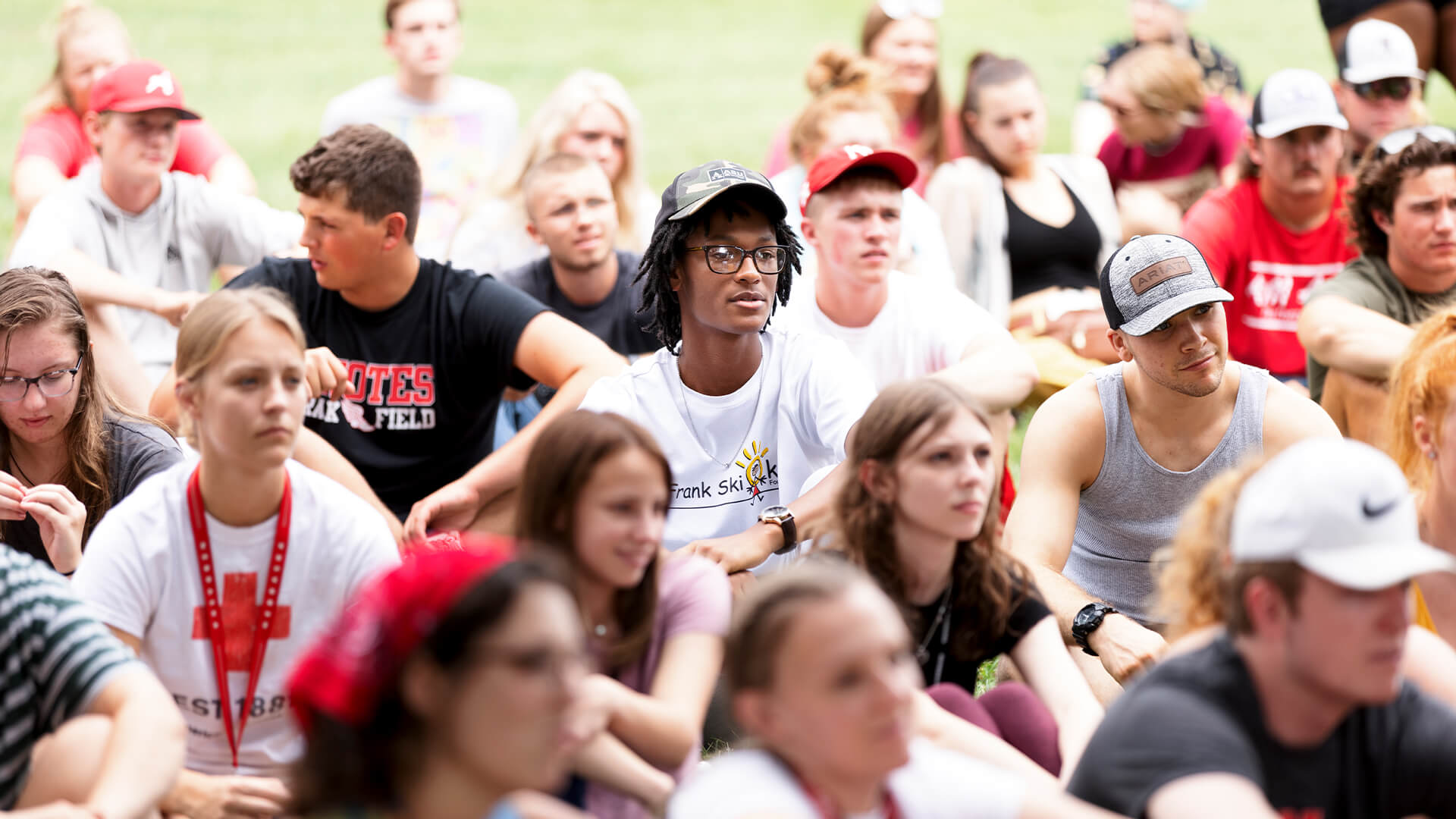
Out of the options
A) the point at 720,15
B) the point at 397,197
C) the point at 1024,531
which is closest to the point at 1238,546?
the point at 1024,531

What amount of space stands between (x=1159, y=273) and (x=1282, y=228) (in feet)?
6.74

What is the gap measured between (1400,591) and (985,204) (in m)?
4.33

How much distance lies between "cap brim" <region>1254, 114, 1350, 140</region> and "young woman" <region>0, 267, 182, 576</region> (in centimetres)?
399

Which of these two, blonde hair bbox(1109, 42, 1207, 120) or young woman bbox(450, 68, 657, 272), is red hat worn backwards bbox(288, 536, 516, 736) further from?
blonde hair bbox(1109, 42, 1207, 120)

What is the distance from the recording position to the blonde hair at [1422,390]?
10.8 feet

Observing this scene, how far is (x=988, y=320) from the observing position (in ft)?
15.8

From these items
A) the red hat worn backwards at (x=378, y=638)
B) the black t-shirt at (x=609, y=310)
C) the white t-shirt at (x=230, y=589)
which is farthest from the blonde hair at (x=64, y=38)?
the red hat worn backwards at (x=378, y=638)

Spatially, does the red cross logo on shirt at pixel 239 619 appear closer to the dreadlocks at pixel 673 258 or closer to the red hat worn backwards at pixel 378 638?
the red hat worn backwards at pixel 378 638

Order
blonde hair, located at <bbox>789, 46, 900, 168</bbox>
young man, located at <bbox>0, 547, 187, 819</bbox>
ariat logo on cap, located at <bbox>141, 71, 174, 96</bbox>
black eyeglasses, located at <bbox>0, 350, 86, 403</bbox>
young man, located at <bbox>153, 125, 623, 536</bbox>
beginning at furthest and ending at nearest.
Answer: blonde hair, located at <bbox>789, 46, 900, 168</bbox> → ariat logo on cap, located at <bbox>141, 71, 174, 96</bbox> → young man, located at <bbox>153, 125, 623, 536</bbox> → black eyeglasses, located at <bbox>0, 350, 86, 403</bbox> → young man, located at <bbox>0, 547, 187, 819</bbox>

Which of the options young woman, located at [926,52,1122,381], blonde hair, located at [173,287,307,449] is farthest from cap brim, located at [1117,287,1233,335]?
young woman, located at [926,52,1122,381]

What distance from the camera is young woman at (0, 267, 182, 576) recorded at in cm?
336

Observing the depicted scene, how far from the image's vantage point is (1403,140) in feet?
16.4

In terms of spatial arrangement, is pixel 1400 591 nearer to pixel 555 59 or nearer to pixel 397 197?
pixel 397 197

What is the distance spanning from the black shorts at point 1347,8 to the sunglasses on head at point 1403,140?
5.86 ft
